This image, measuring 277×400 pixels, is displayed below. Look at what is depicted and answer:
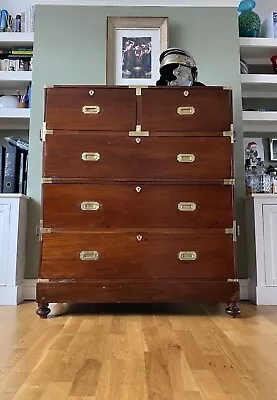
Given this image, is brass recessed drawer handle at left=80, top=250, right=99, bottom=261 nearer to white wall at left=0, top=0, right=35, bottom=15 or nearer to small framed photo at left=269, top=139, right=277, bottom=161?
small framed photo at left=269, top=139, right=277, bottom=161

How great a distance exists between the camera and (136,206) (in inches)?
76.0

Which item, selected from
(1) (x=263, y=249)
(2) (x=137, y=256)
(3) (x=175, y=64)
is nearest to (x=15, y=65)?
(3) (x=175, y=64)

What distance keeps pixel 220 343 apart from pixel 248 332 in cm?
24

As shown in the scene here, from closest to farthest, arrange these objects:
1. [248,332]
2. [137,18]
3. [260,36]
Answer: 1. [248,332]
2. [137,18]
3. [260,36]

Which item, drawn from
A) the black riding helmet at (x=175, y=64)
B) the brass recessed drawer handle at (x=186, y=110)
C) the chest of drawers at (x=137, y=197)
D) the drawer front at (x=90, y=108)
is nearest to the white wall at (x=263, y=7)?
the black riding helmet at (x=175, y=64)

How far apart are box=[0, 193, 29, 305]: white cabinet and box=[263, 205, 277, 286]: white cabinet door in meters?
1.48

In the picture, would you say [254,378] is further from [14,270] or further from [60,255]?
[14,270]

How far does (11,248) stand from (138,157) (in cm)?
96

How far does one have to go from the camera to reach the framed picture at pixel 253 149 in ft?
9.15

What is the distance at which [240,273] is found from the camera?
2463 mm

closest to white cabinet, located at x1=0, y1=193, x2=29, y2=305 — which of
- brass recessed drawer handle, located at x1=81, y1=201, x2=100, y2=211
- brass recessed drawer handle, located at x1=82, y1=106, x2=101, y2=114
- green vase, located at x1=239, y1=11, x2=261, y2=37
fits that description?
brass recessed drawer handle, located at x1=81, y1=201, x2=100, y2=211

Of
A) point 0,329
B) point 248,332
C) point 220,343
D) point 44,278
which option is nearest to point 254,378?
Result: point 220,343

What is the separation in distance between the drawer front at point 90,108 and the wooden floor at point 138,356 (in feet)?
3.14

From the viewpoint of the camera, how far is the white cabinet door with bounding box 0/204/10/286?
227 centimetres
